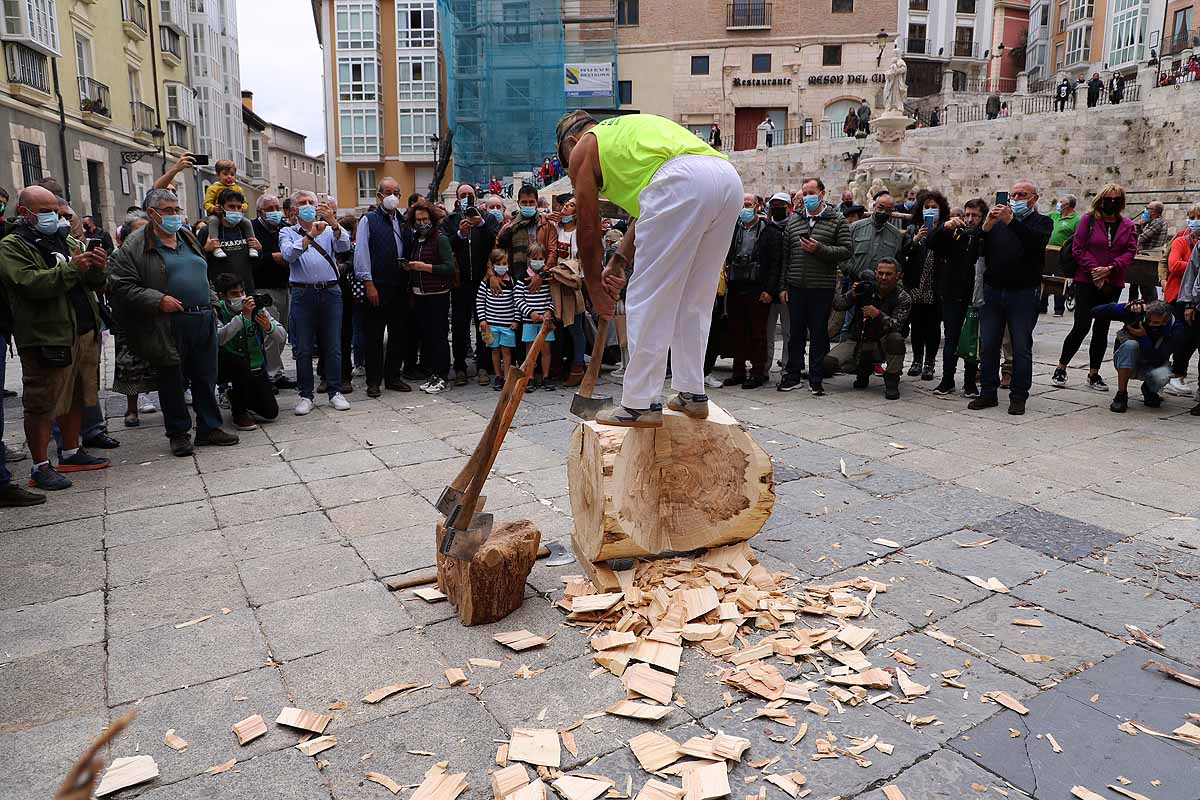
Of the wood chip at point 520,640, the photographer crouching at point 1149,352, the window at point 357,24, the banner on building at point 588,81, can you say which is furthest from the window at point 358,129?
the wood chip at point 520,640

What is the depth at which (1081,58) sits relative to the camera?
47.9 m

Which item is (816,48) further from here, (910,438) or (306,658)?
(306,658)

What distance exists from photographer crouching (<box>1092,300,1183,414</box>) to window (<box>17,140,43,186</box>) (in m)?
23.8

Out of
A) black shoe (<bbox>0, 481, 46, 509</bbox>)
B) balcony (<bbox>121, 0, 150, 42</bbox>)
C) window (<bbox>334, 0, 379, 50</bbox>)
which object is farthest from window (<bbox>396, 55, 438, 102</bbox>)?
black shoe (<bbox>0, 481, 46, 509</bbox>)

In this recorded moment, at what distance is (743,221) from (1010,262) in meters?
2.69

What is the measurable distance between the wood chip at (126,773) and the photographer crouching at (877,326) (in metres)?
7.05

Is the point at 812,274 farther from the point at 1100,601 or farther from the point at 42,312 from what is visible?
the point at 42,312

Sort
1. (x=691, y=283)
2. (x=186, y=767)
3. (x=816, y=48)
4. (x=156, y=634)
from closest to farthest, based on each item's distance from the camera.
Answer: (x=186, y=767) < (x=156, y=634) < (x=691, y=283) < (x=816, y=48)

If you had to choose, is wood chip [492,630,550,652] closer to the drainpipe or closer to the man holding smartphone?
the man holding smartphone

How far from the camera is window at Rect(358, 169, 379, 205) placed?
4900cm

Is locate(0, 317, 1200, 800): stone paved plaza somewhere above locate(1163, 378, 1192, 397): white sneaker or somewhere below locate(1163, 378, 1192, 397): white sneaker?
below

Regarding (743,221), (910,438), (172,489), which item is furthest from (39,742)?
(743,221)

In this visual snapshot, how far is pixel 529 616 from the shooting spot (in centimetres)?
354

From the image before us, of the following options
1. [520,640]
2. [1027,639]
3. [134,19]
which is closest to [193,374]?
[520,640]
